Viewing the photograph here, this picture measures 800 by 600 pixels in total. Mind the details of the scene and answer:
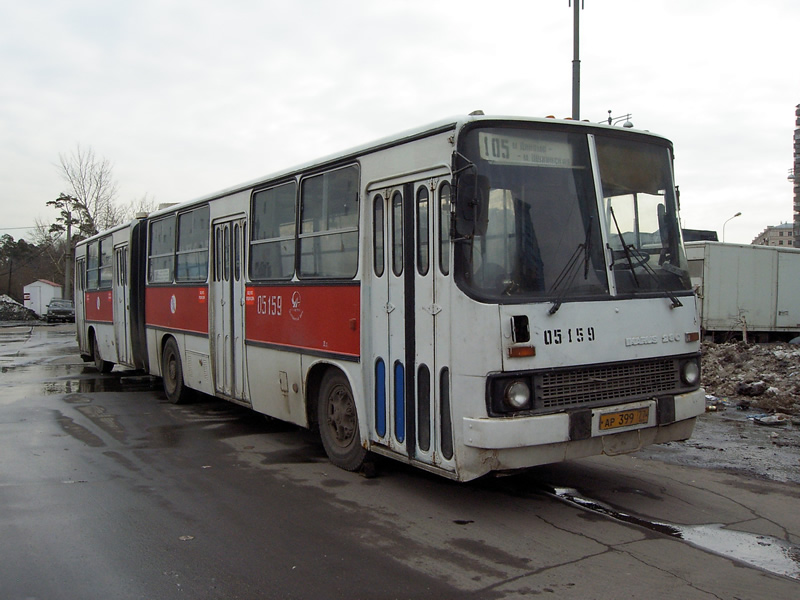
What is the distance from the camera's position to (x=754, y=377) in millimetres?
12727

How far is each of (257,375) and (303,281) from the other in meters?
1.73

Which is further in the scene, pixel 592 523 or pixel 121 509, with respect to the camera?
pixel 121 509

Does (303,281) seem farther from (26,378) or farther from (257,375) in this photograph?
(26,378)

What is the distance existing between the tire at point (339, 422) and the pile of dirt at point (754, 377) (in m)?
6.74

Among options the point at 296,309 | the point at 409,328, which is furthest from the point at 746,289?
the point at 409,328

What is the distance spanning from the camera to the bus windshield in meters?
5.39

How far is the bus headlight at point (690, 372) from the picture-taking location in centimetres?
621

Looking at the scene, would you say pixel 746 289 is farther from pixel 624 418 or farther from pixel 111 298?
pixel 624 418

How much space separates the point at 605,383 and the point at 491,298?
1.23 m

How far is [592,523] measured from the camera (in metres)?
5.60

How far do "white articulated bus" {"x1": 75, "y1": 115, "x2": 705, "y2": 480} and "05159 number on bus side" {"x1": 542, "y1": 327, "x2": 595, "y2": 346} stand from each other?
0.06ft

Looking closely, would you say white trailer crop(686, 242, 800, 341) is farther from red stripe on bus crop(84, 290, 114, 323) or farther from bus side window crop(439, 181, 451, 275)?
bus side window crop(439, 181, 451, 275)

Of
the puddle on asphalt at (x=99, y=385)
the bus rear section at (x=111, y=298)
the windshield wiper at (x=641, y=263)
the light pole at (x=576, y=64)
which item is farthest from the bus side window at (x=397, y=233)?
the puddle on asphalt at (x=99, y=385)

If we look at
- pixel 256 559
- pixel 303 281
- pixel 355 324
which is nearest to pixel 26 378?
pixel 303 281
